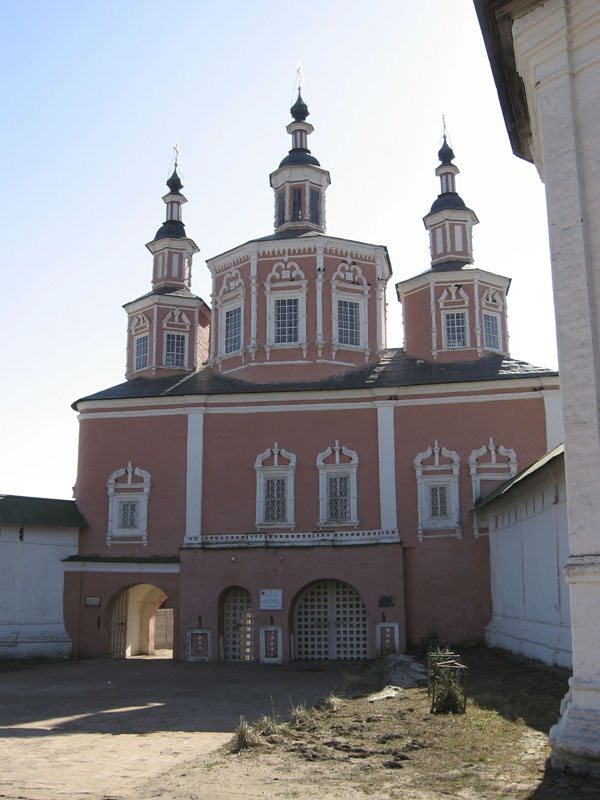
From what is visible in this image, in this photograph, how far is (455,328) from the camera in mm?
24000

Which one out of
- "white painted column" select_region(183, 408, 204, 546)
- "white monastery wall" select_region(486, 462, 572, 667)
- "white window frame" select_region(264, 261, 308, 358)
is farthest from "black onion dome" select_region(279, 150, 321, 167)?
"white monastery wall" select_region(486, 462, 572, 667)

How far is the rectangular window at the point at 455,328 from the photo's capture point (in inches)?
938

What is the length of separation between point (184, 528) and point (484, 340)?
10.3 meters

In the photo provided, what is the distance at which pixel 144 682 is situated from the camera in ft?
54.6

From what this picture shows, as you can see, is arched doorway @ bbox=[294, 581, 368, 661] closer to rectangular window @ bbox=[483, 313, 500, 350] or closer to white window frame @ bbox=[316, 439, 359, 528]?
white window frame @ bbox=[316, 439, 359, 528]

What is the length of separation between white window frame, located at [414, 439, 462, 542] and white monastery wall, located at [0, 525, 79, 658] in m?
9.82

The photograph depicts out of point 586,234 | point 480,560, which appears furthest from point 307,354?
point 586,234

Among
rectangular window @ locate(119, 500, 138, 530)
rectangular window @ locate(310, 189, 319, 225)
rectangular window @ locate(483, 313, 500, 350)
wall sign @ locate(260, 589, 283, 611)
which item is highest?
rectangular window @ locate(310, 189, 319, 225)

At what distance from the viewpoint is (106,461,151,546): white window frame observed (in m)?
22.5

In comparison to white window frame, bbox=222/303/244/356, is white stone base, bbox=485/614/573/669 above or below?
below

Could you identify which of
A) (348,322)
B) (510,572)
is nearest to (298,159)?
(348,322)

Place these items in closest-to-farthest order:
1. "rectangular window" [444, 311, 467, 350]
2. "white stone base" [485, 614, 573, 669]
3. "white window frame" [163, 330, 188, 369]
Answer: "white stone base" [485, 614, 573, 669] < "rectangular window" [444, 311, 467, 350] < "white window frame" [163, 330, 188, 369]

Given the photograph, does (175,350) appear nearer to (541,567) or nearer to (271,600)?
(271,600)

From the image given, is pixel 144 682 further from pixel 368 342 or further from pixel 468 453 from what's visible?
pixel 368 342
